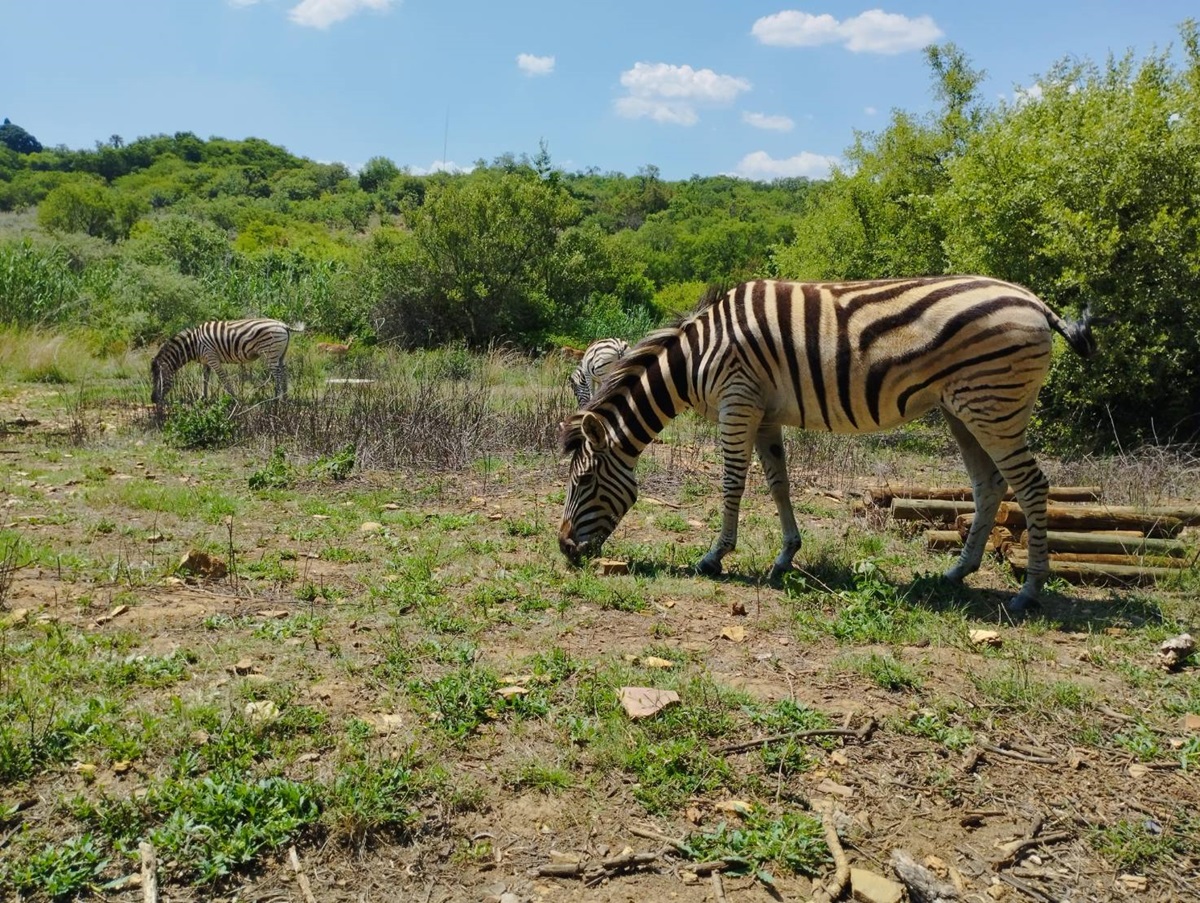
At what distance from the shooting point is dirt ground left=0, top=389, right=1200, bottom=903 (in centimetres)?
303

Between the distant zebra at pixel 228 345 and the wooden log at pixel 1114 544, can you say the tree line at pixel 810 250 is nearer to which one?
the wooden log at pixel 1114 544

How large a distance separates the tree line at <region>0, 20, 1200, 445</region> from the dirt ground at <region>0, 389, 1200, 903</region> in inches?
126

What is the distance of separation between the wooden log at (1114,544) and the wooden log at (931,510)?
0.85 metres

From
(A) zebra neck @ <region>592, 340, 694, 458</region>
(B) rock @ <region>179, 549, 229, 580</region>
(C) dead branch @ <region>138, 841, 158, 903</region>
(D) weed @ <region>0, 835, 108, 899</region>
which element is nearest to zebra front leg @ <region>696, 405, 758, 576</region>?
(A) zebra neck @ <region>592, 340, 694, 458</region>

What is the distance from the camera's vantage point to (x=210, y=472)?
926 cm

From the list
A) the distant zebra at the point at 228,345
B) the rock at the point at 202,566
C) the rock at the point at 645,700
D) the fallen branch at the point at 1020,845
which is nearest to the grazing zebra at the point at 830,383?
the rock at the point at 645,700

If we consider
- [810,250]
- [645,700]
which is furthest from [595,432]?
[810,250]

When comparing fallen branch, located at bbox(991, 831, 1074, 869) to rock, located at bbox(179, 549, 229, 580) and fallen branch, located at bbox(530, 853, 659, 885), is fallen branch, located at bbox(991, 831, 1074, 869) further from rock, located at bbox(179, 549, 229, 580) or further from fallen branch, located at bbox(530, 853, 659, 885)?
rock, located at bbox(179, 549, 229, 580)

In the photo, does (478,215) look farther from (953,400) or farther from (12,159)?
(12,159)

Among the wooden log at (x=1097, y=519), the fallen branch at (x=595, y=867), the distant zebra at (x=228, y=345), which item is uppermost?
the distant zebra at (x=228, y=345)

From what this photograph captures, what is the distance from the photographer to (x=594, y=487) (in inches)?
264

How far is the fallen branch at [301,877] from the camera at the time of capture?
9.47 ft

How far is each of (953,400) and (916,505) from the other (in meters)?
1.94

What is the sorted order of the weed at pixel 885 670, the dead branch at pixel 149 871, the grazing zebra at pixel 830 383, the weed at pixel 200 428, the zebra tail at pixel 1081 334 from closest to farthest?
1. the dead branch at pixel 149 871
2. the weed at pixel 885 670
3. the grazing zebra at pixel 830 383
4. the zebra tail at pixel 1081 334
5. the weed at pixel 200 428
